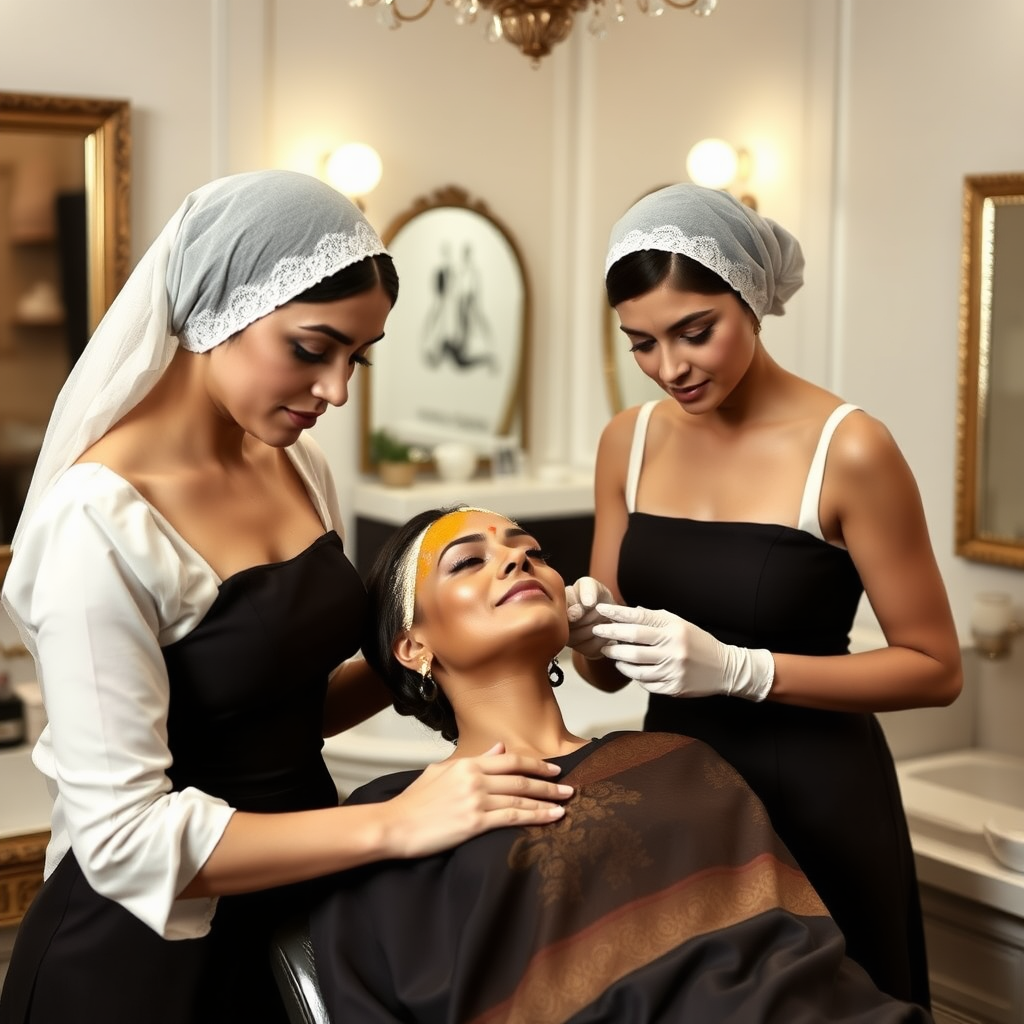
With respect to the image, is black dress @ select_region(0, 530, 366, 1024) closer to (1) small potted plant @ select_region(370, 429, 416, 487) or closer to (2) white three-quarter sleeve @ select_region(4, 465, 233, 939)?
(2) white three-quarter sleeve @ select_region(4, 465, 233, 939)

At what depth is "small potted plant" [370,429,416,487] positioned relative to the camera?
4.29 m

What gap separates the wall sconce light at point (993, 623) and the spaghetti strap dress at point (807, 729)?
1649mm

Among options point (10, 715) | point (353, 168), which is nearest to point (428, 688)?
point (10, 715)

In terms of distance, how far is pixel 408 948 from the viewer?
1.80 m

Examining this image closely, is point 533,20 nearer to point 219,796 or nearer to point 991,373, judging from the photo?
point 991,373

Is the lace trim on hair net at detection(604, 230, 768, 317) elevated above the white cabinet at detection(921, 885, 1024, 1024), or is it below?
above

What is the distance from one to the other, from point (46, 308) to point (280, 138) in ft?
2.93

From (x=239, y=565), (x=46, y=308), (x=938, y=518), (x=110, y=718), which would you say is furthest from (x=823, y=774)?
(x=46, y=308)

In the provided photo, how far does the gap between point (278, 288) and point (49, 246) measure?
2128 millimetres

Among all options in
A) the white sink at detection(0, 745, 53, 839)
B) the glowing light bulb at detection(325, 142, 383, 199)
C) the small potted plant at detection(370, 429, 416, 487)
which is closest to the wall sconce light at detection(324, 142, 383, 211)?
the glowing light bulb at detection(325, 142, 383, 199)

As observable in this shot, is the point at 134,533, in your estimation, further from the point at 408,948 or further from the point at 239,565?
the point at 408,948

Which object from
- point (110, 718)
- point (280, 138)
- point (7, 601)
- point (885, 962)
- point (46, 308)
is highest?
point (280, 138)

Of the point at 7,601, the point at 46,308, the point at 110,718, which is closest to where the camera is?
the point at 110,718


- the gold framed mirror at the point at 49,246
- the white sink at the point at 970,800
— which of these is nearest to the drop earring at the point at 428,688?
the white sink at the point at 970,800
